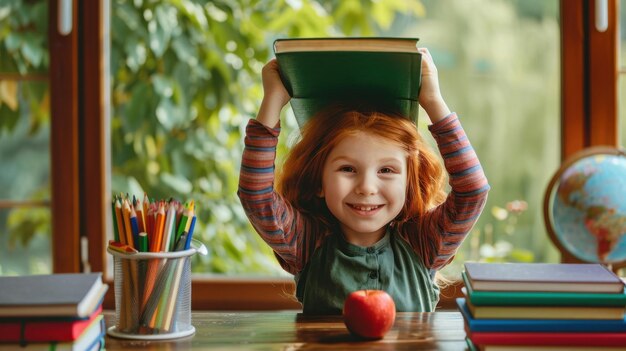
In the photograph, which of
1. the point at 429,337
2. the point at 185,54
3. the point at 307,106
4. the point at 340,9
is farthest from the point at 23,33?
the point at 429,337

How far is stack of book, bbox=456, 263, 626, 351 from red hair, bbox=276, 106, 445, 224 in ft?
1.57

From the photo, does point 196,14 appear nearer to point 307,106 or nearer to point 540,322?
point 307,106

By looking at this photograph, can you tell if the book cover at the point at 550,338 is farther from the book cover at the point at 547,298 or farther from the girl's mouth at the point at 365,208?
the girl's mouth at the point at 365,208

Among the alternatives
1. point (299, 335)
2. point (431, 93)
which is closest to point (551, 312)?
point (299, 335)

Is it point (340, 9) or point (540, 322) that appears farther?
point (340, 9)

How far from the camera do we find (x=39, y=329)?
4.01 feet

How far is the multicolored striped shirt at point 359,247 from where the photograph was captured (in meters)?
1.68

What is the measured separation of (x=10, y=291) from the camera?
4.27ft

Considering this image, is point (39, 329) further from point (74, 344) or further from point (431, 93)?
point (431, 93)

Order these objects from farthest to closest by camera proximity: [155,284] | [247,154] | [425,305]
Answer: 1. [425,305]
2. [247,154]
3. [155,284]

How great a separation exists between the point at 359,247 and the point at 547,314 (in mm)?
541

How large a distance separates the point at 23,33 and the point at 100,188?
61 cm

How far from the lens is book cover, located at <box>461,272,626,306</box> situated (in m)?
1.27

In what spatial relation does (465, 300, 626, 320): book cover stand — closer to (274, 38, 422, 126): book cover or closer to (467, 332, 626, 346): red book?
(467, 332, 626, 346): red book
